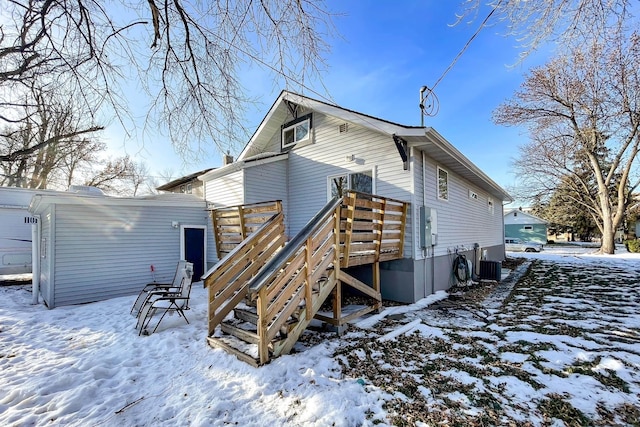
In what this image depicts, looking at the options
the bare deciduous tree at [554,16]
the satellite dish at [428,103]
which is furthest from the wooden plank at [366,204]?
the satellite dish at [428,103]

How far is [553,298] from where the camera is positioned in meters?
6.71

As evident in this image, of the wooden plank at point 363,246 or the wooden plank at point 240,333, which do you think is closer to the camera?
the wooden plank at point 240,333

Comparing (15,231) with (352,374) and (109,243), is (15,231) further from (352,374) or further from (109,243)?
(352,374)

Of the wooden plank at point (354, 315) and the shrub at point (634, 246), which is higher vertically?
→ the wooden plank at point (354, 315)

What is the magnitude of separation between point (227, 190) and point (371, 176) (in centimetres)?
455

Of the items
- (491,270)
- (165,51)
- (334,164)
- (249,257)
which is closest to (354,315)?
(249,257)

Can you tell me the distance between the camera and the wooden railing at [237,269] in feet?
14.4

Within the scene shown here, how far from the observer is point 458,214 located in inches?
359

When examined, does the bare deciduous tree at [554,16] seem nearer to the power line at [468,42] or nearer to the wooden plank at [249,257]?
the power line at [468,42]

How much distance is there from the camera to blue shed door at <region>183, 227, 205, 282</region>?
9273 millimetres

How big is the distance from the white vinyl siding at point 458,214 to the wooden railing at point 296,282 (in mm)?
3523

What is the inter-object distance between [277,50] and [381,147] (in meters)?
4.05

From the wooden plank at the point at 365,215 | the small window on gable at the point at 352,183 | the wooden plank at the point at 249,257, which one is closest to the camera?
the wooden plank at the point at 249,257

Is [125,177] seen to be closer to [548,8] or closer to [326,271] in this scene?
[326,271]
